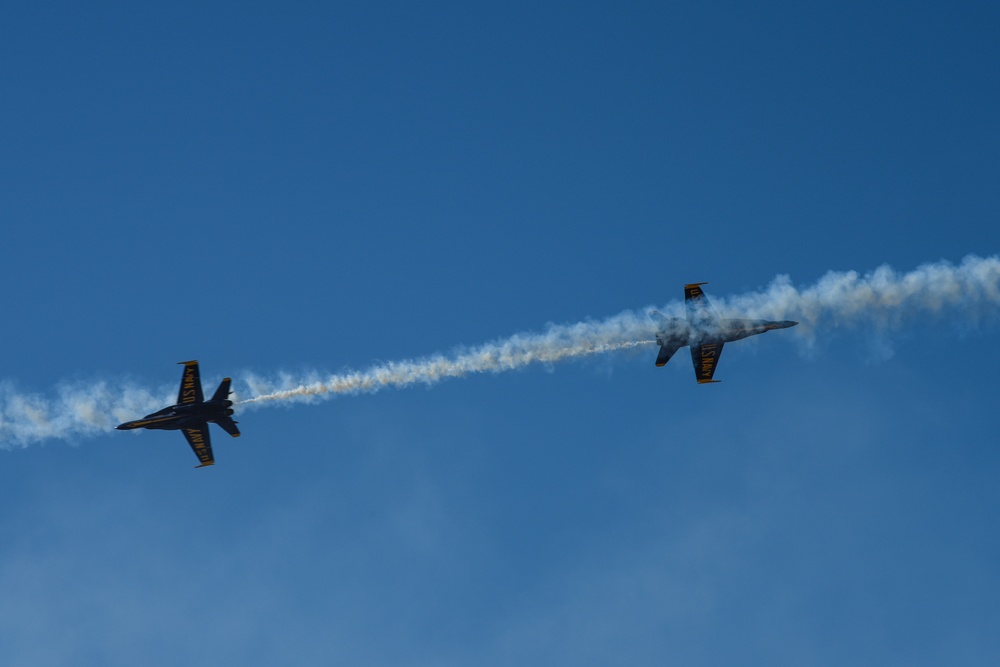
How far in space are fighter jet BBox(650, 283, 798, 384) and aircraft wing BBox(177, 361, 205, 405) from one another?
3733cm

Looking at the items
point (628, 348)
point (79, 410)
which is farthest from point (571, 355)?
point (79, 410)

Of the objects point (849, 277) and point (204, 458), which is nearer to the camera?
point (849, 277)

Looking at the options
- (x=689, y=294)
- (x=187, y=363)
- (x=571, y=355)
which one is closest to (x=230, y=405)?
(x=187, y=363)

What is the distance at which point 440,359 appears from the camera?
475 ft

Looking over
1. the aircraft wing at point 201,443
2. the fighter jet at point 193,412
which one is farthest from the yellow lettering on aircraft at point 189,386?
the aircraft wing at point 201,443

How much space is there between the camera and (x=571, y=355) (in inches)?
5650

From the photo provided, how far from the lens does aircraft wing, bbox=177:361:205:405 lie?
464 feet

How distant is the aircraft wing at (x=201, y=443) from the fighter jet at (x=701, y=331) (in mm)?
37556

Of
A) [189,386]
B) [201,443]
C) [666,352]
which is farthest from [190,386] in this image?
[666,352]

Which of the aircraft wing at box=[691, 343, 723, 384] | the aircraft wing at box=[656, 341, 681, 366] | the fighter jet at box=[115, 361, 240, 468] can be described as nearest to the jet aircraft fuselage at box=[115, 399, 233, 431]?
the fighter jet at box=[115, 361, 240, 468]

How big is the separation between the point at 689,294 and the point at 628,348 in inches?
301

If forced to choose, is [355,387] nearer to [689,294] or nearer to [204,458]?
[204,458]

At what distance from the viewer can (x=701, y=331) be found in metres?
140

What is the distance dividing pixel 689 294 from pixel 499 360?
17056 millimetres
